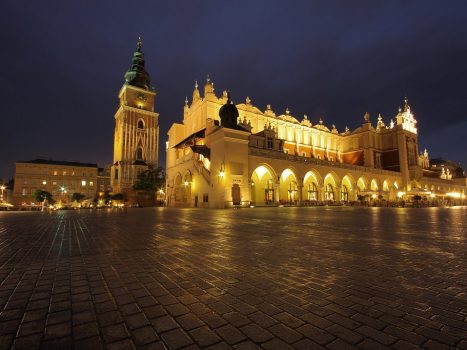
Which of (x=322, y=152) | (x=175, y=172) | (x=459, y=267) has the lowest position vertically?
(x=459, y=267)

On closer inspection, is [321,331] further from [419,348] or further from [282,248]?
[282,248]

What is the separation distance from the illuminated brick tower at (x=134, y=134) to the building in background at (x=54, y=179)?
50.5 feet

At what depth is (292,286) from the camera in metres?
3.15

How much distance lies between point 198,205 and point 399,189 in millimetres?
50013

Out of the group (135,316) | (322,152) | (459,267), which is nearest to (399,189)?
(322,152)

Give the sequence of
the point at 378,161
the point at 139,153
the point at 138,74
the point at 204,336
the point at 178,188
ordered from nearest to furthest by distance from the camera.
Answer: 1. the point at 204,336
2. the point at 178,188
3. the point at 378,161
4. the point at 139,153
5. the point at 138,74

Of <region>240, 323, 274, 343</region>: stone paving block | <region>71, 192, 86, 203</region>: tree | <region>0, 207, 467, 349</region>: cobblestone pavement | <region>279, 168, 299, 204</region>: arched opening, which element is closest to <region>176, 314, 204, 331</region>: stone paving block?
<region>0, 207, 467, 349</region>: cobblestone pavement

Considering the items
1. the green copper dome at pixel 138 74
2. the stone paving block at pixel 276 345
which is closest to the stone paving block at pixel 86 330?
the stone paving block at pixel 276 345

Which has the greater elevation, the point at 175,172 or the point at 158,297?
the point at 175,172

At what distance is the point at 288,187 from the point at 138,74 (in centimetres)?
6167

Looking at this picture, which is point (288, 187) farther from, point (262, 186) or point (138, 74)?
point (138, 74)

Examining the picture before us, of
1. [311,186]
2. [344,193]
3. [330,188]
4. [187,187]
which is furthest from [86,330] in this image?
[344,193]

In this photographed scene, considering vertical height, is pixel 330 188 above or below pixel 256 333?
above

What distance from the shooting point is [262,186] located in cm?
3866
